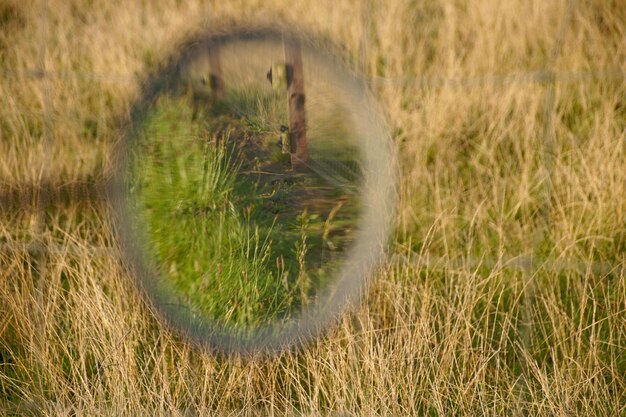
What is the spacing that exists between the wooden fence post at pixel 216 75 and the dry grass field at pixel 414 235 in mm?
385

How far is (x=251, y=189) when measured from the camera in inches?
70.8

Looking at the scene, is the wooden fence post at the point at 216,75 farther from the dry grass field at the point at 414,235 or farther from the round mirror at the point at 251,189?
the dry grass field at the point at 414,235

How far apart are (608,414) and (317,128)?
951 millimetres

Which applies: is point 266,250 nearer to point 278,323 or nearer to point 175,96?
point 278,323

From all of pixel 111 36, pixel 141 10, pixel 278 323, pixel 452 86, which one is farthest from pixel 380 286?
pixel 141 10

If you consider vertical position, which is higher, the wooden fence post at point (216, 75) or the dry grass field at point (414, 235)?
the wooden fence post at point (216, 75)

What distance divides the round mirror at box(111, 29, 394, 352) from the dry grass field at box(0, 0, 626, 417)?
11 centimetres

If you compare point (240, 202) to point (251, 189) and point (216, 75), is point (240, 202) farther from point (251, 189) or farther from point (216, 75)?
point (216, 75)

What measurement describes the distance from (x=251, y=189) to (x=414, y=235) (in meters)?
0.99

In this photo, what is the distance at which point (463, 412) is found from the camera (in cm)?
188

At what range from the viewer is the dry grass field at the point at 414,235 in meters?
1.96

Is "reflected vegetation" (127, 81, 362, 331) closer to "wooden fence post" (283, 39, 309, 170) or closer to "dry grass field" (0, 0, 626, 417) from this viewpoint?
"wooden fence post" (283, 39, 309, 170)

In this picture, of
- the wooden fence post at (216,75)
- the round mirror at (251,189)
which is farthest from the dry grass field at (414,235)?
the wooden fence post at (216,75)

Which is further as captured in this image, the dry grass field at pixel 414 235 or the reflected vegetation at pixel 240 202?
the dry grass field at pixel 414 235
